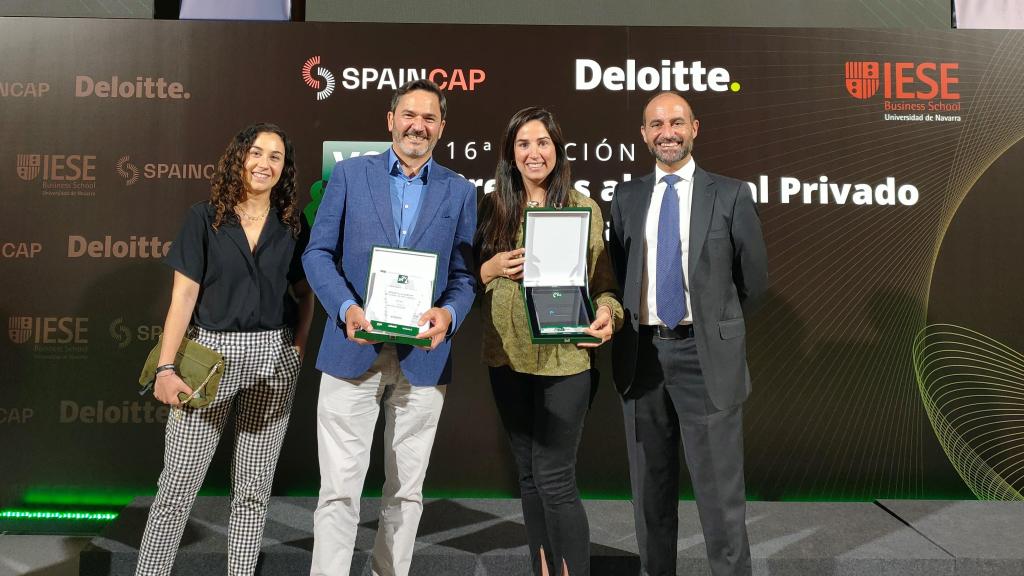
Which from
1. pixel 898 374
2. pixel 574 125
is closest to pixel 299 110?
pixel 574 125

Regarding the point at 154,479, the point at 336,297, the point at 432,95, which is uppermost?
the point at 432,95

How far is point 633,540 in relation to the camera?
2.98 meters

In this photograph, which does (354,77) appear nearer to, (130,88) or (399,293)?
(130,88)

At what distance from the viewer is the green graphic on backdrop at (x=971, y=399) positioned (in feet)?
11.7

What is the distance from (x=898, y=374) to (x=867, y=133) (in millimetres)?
1224

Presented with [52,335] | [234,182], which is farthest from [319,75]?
[52,335]

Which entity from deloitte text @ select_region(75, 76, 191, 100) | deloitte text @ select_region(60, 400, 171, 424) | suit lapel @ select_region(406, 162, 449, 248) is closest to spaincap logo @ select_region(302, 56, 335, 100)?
deloitte text @ select_region(75, 76, 191, 100)

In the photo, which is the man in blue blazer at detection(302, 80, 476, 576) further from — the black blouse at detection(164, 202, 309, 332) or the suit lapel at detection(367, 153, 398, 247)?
the black blouse at detection(164, 202, 309, 332)

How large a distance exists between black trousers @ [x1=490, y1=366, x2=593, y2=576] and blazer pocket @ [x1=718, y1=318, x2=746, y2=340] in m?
0.45

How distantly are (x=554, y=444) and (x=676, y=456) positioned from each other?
495 millimetres

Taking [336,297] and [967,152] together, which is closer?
[336,297]

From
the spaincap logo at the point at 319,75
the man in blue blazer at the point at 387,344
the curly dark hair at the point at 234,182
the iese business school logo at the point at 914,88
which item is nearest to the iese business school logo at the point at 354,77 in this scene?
the spaincap logo at the point at 319,75

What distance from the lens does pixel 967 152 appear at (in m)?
3.59

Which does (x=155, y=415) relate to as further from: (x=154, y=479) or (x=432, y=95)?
(x=432, y=95)
